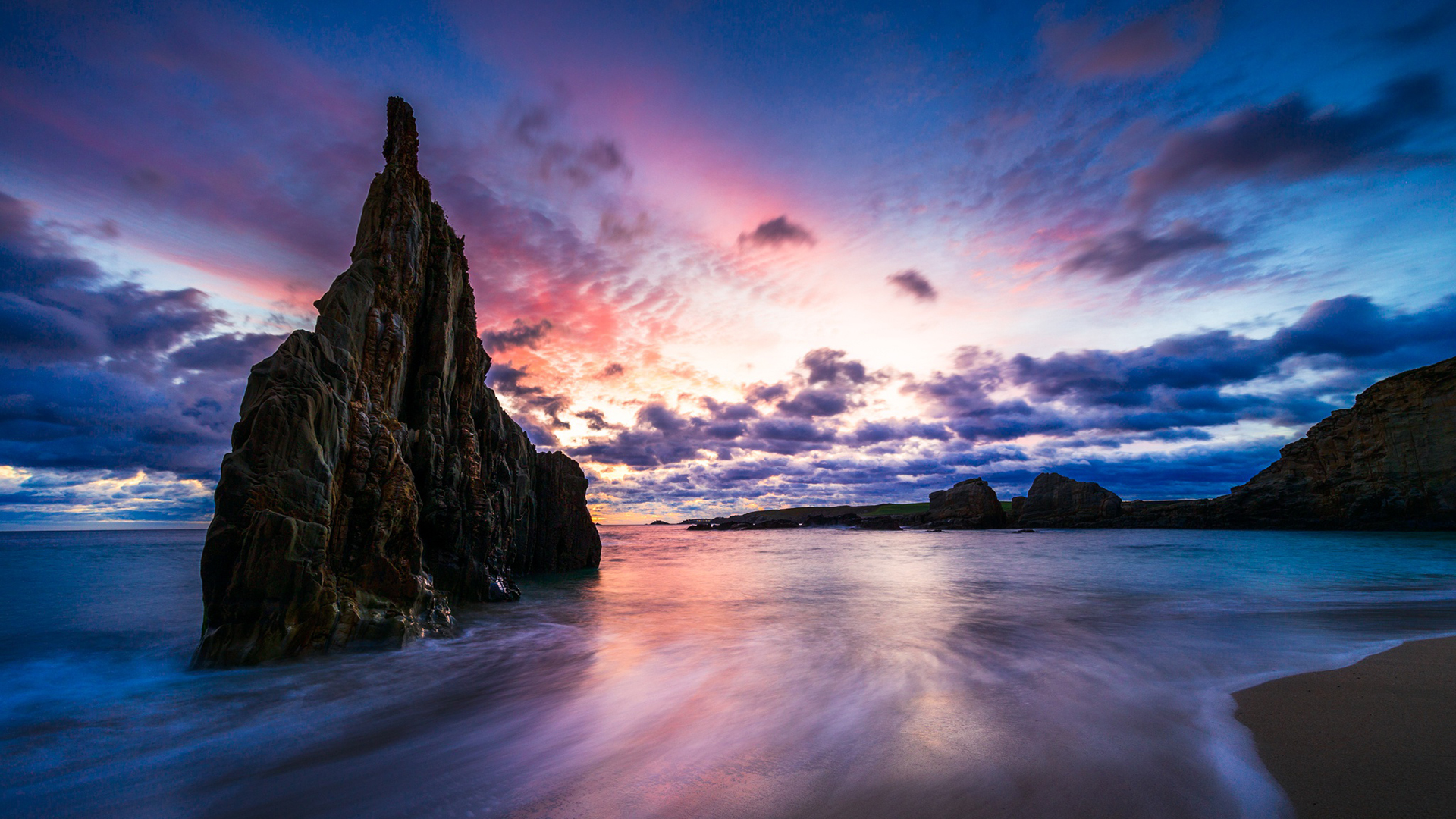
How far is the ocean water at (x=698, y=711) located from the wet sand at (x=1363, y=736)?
0.87ft

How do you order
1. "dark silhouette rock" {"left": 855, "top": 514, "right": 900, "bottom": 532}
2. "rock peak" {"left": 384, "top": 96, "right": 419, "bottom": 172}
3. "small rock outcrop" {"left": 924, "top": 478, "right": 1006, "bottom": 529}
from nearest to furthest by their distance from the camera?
"rock peak" {"left": 384, "top": 96, "right": 419, "bottom": 172}, "small rock outcrop" {"left": 924, "top": 478, "right": 1006, "bottom": 529}, "dark silhouette rock" {"left": 855, "top": 514, "right": 900, "bottom": 532}

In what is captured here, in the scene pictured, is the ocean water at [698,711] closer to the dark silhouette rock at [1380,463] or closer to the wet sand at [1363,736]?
the wet sand at [1363,736]

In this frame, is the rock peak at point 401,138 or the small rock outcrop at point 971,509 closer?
the rock peak at point 401,138

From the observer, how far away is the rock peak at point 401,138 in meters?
11.6

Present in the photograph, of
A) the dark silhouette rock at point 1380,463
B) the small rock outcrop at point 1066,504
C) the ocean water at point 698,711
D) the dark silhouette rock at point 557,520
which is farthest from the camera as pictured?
the small rock outcrop at point 1066,504

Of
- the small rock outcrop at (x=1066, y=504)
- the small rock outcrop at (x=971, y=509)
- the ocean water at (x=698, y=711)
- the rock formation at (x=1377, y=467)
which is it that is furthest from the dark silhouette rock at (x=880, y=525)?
the ocean water at (x=698, y=711)

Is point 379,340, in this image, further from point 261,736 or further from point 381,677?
point 261,736

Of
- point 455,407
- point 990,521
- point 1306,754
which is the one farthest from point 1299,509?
point 455,407

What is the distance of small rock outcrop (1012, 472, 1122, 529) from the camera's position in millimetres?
68562

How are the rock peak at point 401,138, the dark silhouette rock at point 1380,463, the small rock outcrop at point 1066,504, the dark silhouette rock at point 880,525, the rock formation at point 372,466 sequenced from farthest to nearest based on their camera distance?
the dark silhouette rock at point 880,525 → the small rock outcrop at point 1066,504 → the dark silhouette rock at point 1380,463 → the rock peak at point 401,138 → the rock formation at point 372,466

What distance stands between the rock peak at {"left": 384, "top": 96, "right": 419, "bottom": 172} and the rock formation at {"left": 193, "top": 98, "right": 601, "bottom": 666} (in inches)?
1.4

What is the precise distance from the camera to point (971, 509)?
7781 centimetres

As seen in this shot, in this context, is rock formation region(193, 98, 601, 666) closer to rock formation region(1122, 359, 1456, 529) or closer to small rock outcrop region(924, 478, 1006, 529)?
rock formation region(1122, 359, 1456, 529)

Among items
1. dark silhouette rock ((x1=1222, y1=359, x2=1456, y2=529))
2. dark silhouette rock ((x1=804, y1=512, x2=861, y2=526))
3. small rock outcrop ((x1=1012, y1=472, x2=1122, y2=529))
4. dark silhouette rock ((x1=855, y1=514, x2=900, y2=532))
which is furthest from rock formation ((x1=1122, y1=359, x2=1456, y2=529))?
dark silhouette rock ((x1=804, y1=512, x2=861, y2=526))
